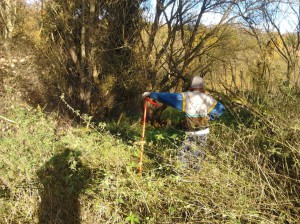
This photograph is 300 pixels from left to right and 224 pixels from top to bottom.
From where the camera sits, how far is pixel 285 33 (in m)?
11.8

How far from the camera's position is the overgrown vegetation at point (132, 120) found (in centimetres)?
291

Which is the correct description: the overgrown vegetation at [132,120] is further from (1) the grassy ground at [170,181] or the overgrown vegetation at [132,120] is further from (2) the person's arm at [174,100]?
(2) the person's arm at [174,100]

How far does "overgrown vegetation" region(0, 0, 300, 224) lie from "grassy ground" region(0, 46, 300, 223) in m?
0.02

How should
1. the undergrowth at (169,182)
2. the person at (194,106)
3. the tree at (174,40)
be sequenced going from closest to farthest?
the undergrowth at (169,182) < the person at (194,106) < the tree at (174,40)

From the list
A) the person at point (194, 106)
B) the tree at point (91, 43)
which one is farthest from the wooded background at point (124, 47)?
the person at point (194, 106)

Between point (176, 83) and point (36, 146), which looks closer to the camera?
point (36, 146)

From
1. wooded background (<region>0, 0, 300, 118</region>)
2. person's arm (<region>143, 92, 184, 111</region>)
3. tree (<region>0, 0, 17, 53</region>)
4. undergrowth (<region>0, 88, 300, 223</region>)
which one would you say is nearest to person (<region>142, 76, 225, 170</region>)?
person's arm (<region>143, 92, 184, 111</region>)

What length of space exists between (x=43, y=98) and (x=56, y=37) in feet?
7.75

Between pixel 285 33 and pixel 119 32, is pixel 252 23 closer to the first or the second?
pixel 285 33

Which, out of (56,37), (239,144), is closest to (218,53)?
(56,37)

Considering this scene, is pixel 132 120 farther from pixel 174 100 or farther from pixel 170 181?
pixel 170 181

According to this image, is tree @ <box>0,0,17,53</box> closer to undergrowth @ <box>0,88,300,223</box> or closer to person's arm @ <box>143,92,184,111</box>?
undergrowth @ <box>0,88,300,223</box>

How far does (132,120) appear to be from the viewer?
9555mm

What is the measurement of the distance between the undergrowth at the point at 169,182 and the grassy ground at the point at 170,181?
0.04ft
